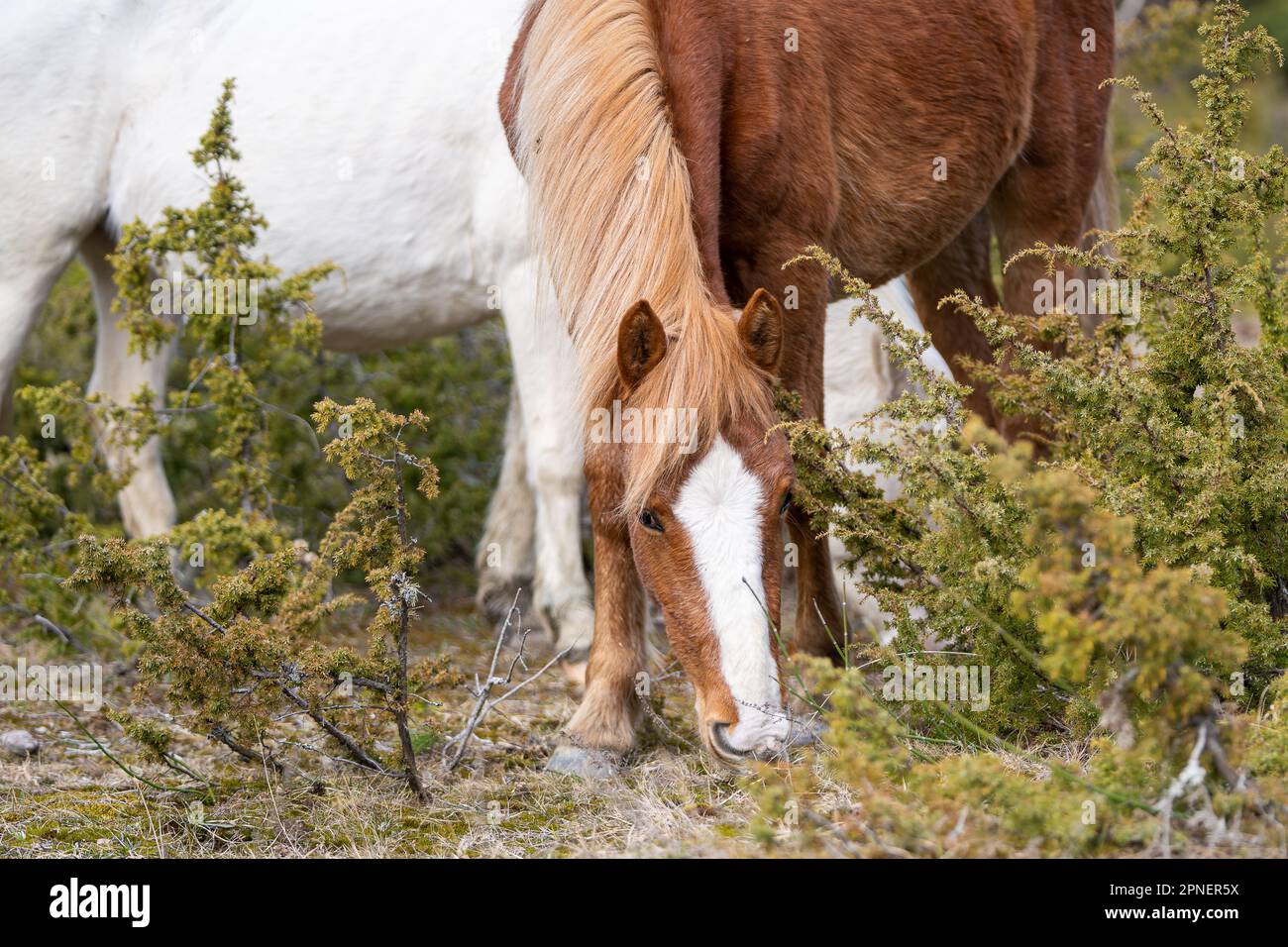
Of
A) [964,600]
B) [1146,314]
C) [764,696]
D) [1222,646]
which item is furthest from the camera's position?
Result: [1146,314]

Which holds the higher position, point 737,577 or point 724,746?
point 737,577

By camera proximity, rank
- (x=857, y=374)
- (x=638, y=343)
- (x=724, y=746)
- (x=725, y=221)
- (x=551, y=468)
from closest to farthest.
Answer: (x=724, y=746) < (x=638, y=343) < (x=725, y=221) < (x=551, y=468) < (x=857, y=374)

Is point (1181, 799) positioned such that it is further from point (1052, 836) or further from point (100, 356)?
point (100, 356)

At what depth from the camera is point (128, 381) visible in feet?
18.4

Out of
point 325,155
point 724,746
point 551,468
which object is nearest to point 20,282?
point 325,155

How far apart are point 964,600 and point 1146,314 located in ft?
3.22

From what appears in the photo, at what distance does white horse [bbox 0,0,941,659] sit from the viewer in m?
4.88

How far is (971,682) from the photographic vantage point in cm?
340

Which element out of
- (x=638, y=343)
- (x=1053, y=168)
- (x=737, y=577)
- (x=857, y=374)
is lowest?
(x=737, y=577)

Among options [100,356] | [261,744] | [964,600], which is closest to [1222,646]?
[964,600]

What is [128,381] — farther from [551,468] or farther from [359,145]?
[551,468]

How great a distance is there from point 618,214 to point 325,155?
2.19 m

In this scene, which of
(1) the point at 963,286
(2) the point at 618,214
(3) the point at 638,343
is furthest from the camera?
(1) the point at 963,286

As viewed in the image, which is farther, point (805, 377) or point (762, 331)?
point (805, 377)
